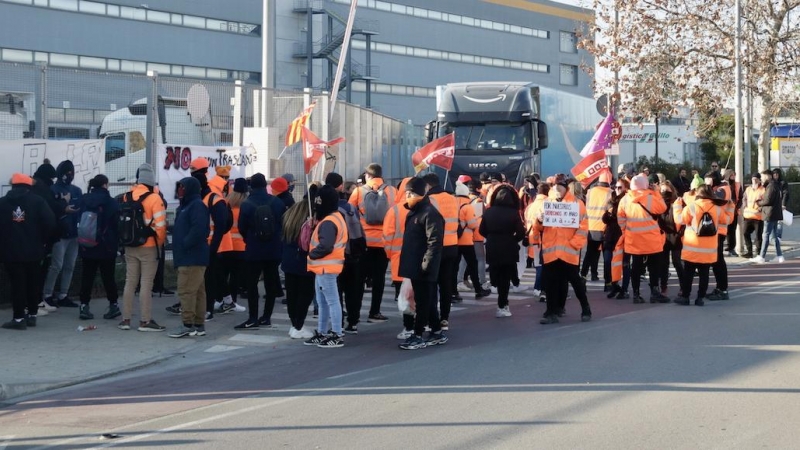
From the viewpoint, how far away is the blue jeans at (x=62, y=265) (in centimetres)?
1357

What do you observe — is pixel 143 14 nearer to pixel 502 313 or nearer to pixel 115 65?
pixel 115 65

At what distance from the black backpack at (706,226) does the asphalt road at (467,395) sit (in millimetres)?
2010

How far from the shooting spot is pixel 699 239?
47.2 ft

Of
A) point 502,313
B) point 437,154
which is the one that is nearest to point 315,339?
point 502,313

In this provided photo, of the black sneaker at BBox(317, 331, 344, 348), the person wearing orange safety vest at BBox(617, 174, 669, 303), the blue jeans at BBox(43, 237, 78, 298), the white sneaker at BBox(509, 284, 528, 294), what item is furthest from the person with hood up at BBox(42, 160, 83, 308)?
the person wearing orange safety vest at BBox(617, 174, 669, 303)

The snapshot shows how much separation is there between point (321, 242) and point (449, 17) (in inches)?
2046

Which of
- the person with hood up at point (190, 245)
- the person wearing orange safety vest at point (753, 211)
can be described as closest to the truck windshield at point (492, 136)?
the person wearing orange safety vest at point (753, 211)

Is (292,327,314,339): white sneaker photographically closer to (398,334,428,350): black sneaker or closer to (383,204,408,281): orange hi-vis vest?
(383,204,408,281): orange hi-vis vest

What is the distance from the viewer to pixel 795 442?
6895 millimetres

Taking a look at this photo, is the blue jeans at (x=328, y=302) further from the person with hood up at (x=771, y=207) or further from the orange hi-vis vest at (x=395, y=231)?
the person with hood up at (x=771, y=207)

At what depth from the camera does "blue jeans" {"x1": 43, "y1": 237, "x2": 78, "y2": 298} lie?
13.6 meters

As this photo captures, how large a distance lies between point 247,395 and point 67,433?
67.6 inches

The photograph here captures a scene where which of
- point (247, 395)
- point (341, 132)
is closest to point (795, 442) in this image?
point (247, 395)

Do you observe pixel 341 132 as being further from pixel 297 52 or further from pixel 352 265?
pixel 297 52
